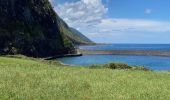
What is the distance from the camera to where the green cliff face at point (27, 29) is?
163250mm

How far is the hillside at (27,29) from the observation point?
163m

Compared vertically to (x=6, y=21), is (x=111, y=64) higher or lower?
lower

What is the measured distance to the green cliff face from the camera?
163m

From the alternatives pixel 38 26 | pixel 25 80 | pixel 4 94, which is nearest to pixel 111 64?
pixel 25 80

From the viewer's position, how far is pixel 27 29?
17625 centimetres

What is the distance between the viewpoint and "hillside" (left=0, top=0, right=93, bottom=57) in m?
163

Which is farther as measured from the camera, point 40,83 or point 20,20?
point 20,20

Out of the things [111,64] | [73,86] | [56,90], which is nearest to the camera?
[56,90]

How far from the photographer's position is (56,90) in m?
22.9

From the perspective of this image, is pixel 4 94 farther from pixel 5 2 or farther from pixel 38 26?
pixel 38 26

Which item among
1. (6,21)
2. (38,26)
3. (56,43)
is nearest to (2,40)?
(6,21)

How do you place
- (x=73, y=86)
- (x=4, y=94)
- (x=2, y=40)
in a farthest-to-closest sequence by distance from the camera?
(x=2, y=40) < (x=73, y=86) < (x=4, y=94)

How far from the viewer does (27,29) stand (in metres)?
176

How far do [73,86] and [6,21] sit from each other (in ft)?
485
